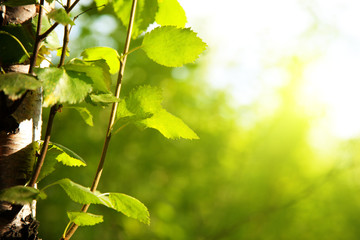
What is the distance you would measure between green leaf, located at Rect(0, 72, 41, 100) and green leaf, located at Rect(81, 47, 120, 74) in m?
0.13

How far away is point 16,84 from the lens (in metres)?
0.26

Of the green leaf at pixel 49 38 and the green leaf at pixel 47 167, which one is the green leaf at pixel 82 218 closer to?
the green leaf at pixel 47 167

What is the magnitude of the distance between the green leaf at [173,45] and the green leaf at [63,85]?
0.10m

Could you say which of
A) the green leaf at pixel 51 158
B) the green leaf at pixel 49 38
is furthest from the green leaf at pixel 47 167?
the green leaf at pixel 49 38

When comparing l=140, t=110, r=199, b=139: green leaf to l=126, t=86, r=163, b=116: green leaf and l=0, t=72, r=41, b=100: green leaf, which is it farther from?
l=0, t=72, r=41, b=100: green leaf

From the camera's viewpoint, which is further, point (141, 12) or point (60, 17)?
point (141, 12)

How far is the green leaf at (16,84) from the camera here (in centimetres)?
26

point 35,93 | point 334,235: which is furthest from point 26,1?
point 334,235

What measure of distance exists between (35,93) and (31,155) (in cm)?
6

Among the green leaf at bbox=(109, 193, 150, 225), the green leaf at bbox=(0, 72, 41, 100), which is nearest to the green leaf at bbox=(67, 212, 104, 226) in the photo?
the green leaf at bbox=(109, 193, 150, 225)

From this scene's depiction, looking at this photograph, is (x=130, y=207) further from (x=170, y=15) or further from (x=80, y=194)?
(x=170, y=15)

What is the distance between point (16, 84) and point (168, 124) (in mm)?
165

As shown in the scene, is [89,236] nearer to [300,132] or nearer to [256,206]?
[256,206]

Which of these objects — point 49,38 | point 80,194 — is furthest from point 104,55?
point 80,194
